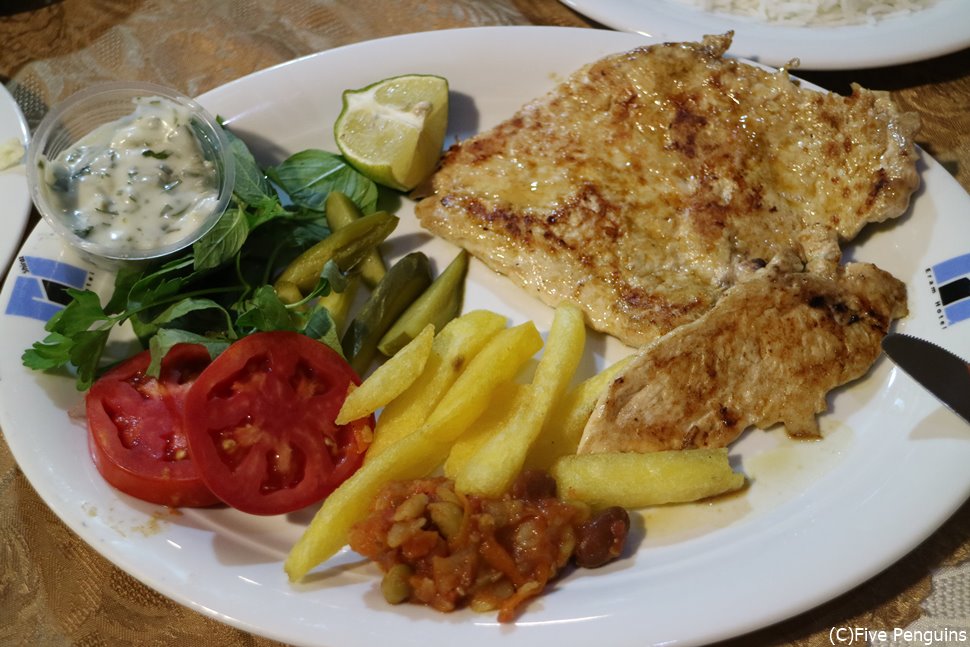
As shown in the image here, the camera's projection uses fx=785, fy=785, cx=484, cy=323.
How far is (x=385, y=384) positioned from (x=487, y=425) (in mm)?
457

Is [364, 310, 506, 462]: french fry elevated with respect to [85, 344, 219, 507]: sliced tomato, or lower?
elevated

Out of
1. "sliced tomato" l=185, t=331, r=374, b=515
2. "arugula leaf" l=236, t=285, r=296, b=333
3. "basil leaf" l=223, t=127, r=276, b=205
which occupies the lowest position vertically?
"sliced tomato" l=185, t=331, r=374, b=515

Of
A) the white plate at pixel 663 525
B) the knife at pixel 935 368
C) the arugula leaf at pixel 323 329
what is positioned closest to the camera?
the white plate at pixel 663 525

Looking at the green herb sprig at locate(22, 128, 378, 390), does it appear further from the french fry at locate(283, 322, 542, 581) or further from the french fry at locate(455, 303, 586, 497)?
the french fry at locate(455, 303, 586, 497)

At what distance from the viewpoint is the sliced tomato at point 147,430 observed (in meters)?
3.07

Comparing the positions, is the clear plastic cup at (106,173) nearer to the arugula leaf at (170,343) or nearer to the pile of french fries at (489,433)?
the arugula leaf at (170,343)

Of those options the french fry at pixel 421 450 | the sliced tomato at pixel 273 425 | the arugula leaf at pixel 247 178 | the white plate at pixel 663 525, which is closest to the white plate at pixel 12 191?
the white plate at pixel 663 525

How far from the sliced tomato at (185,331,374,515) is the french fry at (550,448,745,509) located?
866mm

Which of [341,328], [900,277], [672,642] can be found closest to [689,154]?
[900,277]

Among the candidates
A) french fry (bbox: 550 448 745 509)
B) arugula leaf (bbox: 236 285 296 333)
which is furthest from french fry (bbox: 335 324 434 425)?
french fry (bbox: 550 448 745 509)

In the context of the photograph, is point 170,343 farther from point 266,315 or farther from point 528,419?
point 528,419

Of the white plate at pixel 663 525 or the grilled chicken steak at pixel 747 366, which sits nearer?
the white plate at pixel 663 525

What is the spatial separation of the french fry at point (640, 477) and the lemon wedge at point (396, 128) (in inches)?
70.1

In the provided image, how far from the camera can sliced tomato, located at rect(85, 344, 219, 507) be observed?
3.07m
